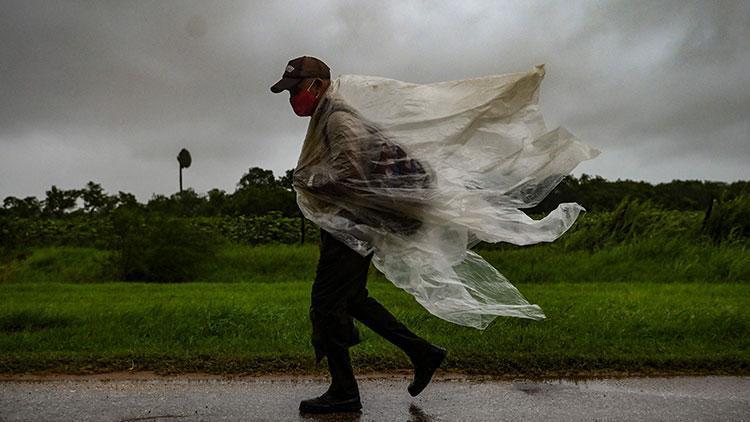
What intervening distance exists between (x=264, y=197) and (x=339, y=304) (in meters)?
16.7

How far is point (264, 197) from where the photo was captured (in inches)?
842

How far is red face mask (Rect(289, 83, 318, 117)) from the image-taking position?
4.95 m

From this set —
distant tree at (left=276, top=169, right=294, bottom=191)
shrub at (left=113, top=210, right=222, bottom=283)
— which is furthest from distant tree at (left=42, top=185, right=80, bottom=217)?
distant tree at (left=276, top=169, right=294, bottom=191)

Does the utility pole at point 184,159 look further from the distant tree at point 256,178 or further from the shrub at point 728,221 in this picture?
the shrub at point 728,221

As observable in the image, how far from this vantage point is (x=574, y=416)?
5.11 m

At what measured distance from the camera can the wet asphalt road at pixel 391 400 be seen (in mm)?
5047

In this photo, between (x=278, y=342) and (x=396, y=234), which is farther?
(x=278, y=342)

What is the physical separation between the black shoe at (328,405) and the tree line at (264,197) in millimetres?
13764

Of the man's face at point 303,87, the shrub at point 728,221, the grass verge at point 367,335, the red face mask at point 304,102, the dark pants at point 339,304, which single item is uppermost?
the man's face at point 303,87

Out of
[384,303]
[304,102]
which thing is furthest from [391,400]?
[384,303]

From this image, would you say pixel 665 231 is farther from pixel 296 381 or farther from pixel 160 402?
pixel 160 402

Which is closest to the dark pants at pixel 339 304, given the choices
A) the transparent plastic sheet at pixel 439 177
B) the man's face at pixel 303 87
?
the transparent plastic sheet at pixel 439 177

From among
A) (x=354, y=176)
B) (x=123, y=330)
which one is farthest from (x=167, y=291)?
(x=354, y=176)

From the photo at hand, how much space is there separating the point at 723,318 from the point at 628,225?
813 cm
